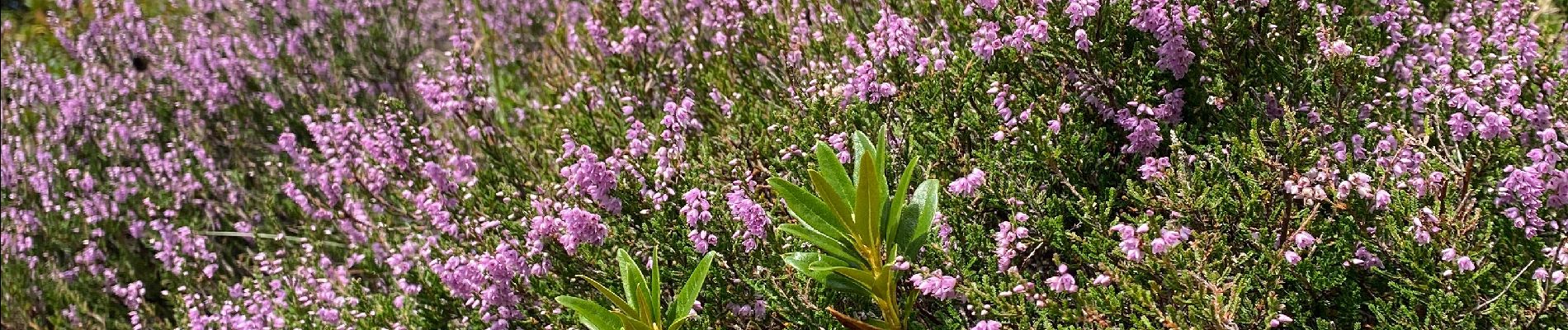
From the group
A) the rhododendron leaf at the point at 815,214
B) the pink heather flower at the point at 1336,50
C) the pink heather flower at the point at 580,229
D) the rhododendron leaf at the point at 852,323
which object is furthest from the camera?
the pink heather flower at the point at 580,229

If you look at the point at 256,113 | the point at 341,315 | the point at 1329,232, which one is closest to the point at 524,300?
the point at 341,315

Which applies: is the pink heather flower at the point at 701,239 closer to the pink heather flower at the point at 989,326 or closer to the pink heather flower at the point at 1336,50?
the pink heather flower at the point at 989,326

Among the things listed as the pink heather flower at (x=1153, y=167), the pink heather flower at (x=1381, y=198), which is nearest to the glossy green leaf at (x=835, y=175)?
the pink heather flower at (x=1153, y=167)

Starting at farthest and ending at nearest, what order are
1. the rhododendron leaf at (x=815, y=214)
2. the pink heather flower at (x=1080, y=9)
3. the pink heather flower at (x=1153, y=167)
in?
the pink heather flower at (x=1080, y=9) < the pink heather flower at (x=1153, y=167) < the rhododendron leaf at (x=815, y=214)

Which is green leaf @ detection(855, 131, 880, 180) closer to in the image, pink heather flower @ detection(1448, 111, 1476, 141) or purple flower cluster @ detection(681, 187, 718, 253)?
purple flower cluster @ detection(681, 187, 718, 253)

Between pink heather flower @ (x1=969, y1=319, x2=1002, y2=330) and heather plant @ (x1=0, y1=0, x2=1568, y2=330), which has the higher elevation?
heather plant @ (x1=0, y1=0, x2=1568, y2=330)

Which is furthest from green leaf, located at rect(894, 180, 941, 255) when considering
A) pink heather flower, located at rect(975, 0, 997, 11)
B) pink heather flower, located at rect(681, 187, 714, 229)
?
pink heather flower, located at rect(975, 0, 997, 11)
